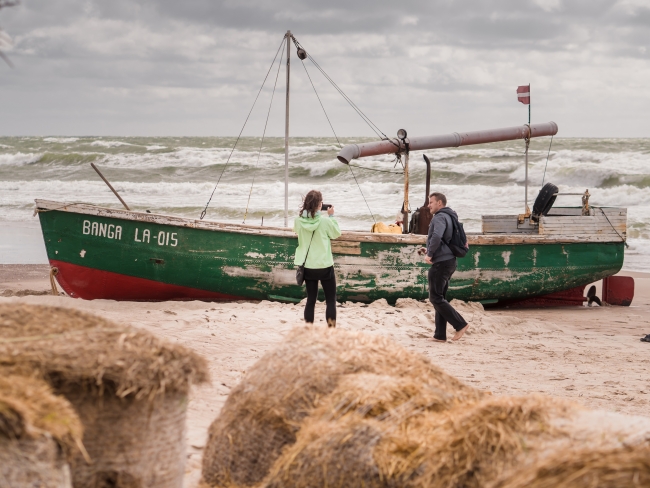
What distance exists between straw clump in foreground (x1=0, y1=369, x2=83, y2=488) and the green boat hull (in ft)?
24.6

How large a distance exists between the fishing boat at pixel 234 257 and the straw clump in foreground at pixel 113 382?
6938mm

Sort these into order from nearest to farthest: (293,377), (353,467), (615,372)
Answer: (353,467)
(293,377)
(615,372)

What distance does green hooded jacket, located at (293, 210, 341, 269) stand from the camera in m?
7.60

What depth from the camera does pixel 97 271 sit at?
10086mm

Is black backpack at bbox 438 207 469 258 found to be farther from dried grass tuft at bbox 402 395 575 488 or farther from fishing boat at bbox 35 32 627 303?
dried grass tuft at bbox 402 395 575 488

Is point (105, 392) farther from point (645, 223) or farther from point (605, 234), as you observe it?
point (645, 223)

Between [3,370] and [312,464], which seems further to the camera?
[312,464]

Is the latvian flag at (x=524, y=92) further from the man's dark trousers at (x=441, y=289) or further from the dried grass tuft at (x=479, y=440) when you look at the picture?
the dried grass tuft at (x=479, y=440)

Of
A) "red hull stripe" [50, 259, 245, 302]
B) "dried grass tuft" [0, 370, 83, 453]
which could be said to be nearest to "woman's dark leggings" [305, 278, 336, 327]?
"red hull stripe" [50, 259, 245, 302]

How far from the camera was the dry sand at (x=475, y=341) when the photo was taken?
21.0 feet

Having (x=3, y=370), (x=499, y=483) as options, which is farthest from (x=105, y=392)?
(x=499, y=483)

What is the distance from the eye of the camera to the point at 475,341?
8.66m

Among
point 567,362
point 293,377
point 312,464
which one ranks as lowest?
point 567,362

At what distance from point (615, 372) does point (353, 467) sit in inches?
199
